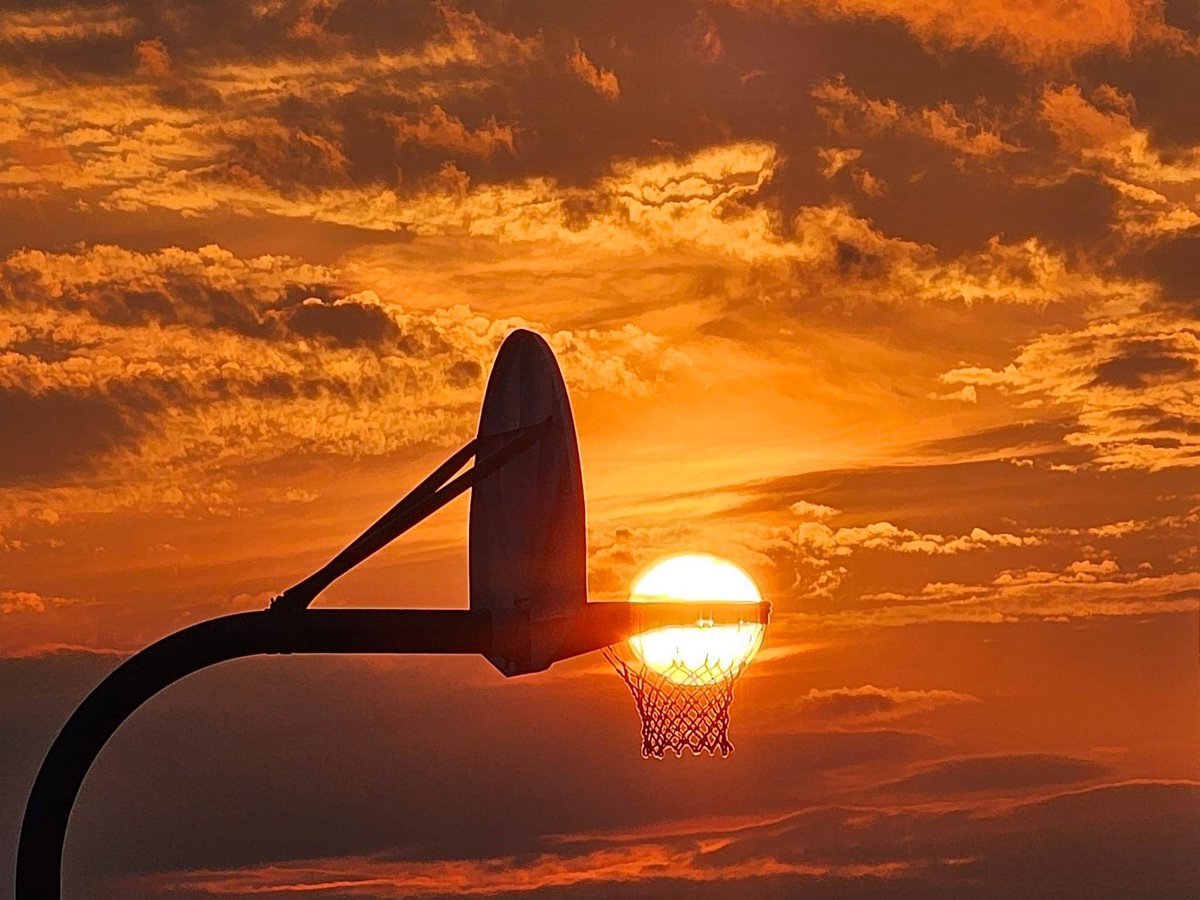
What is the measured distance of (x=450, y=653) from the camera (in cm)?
2923

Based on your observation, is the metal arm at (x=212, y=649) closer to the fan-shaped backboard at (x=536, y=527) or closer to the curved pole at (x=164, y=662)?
the curved pole at (x=164, y=662)

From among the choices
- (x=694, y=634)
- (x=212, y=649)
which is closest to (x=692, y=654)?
(x=694, y=634)

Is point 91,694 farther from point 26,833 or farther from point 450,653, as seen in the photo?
point 450,653

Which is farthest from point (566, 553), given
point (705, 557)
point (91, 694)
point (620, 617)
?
point (91, 694)

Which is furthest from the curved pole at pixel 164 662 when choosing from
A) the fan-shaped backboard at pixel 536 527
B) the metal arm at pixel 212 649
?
the fan-shaped backboard at pixel 536 527

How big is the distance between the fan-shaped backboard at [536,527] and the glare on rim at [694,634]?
135 cm

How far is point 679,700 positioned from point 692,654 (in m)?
0.77

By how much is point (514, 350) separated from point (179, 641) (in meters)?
4.87

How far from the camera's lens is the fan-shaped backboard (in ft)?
94.1

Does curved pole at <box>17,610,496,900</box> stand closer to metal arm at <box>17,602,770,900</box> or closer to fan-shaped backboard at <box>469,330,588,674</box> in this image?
metal arm at <box>17,602,770,900</box>

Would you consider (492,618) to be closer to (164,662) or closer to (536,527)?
(536,527)

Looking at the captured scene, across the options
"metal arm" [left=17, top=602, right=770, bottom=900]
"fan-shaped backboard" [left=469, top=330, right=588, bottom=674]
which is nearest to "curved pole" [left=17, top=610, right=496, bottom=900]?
"metal arm" [left=17, top=602, right=770, bottom=900]

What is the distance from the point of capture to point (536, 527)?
1141 inches

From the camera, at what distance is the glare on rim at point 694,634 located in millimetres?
30125
